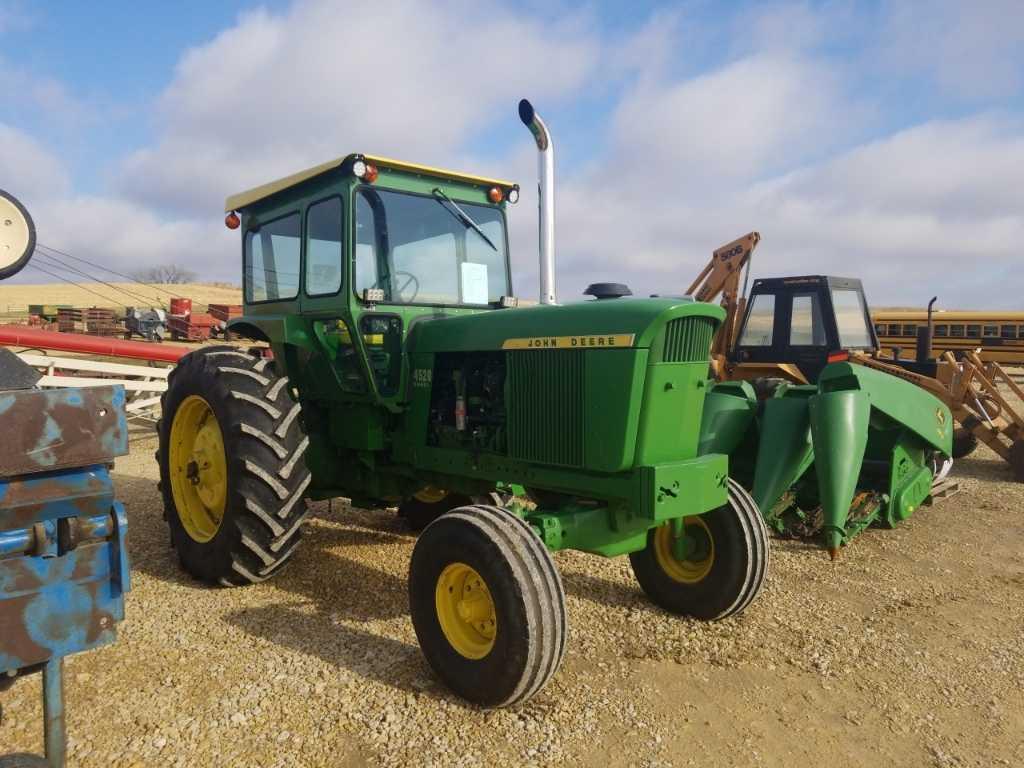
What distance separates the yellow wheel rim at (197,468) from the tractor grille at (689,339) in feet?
8.91

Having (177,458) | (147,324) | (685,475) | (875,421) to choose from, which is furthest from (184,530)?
(147,324)

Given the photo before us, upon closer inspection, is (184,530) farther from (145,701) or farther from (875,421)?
(875,421)

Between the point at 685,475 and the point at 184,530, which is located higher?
the point at 685,475

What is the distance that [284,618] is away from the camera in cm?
392

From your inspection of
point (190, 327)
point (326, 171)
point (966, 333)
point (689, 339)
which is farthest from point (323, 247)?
point (190, 327)

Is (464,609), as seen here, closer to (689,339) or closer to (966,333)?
(689,339)

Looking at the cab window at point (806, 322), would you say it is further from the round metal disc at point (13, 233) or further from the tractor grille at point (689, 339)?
the round metal disc at point (13, 233)

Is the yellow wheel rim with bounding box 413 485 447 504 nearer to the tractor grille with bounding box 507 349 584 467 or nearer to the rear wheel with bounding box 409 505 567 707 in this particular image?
the tractor grille with bounding box 507 349 584 467

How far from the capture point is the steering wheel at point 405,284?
443 cm

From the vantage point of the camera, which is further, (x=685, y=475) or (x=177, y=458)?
(x=177, y=458)

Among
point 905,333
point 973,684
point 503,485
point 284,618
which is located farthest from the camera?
point 905,333

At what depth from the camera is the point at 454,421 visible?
4.29 meters

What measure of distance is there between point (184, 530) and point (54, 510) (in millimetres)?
2733

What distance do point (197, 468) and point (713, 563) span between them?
10.3 feet
